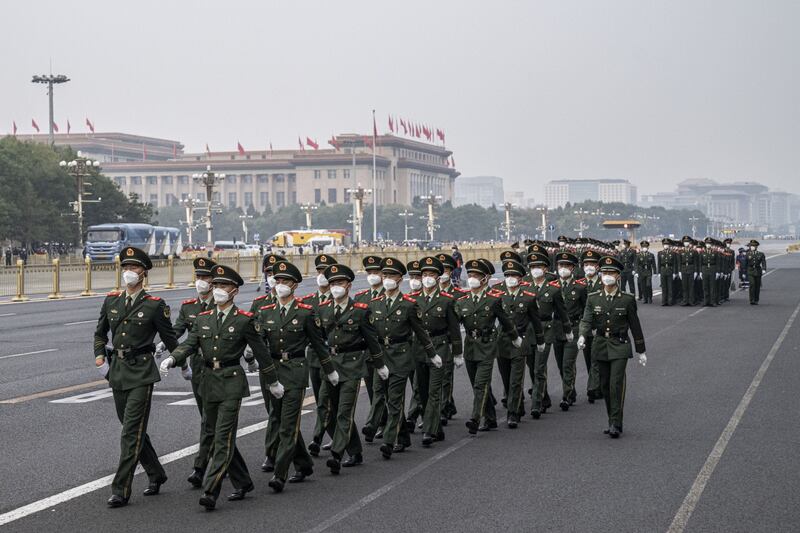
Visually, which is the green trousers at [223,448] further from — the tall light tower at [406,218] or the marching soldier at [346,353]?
the tall light tower at [406,218]

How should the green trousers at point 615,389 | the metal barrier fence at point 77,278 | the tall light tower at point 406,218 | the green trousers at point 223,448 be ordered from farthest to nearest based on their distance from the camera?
the tall light tower at point 406,218, the metal barrier fence at point 77,278, the green trousers at point 615,389, the green trousers at point 223,448

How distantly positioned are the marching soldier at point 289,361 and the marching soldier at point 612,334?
3.30 metres

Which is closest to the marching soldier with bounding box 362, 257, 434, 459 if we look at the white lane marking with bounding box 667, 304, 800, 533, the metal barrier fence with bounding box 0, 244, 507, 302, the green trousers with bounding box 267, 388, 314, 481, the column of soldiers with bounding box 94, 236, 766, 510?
the column of soldiers with bounding box 94, 236, 766, 510

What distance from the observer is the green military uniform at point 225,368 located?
841 centimetres

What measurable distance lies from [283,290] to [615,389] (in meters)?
3.87

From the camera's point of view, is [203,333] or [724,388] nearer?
[203,333]

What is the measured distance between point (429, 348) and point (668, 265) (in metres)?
22.3

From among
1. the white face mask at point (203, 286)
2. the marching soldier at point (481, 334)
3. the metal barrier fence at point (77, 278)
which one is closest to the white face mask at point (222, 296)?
the white face mask at point (203, 286)

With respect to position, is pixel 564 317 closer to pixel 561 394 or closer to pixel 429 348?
pixel 561 394

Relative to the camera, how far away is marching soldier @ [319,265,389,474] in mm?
9641

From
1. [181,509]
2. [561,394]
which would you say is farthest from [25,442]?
[561,394]

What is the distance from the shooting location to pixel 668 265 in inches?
1244

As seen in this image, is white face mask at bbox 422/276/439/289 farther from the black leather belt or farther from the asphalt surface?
the black leather belt

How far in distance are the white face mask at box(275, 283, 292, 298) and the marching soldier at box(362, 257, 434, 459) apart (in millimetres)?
1435
